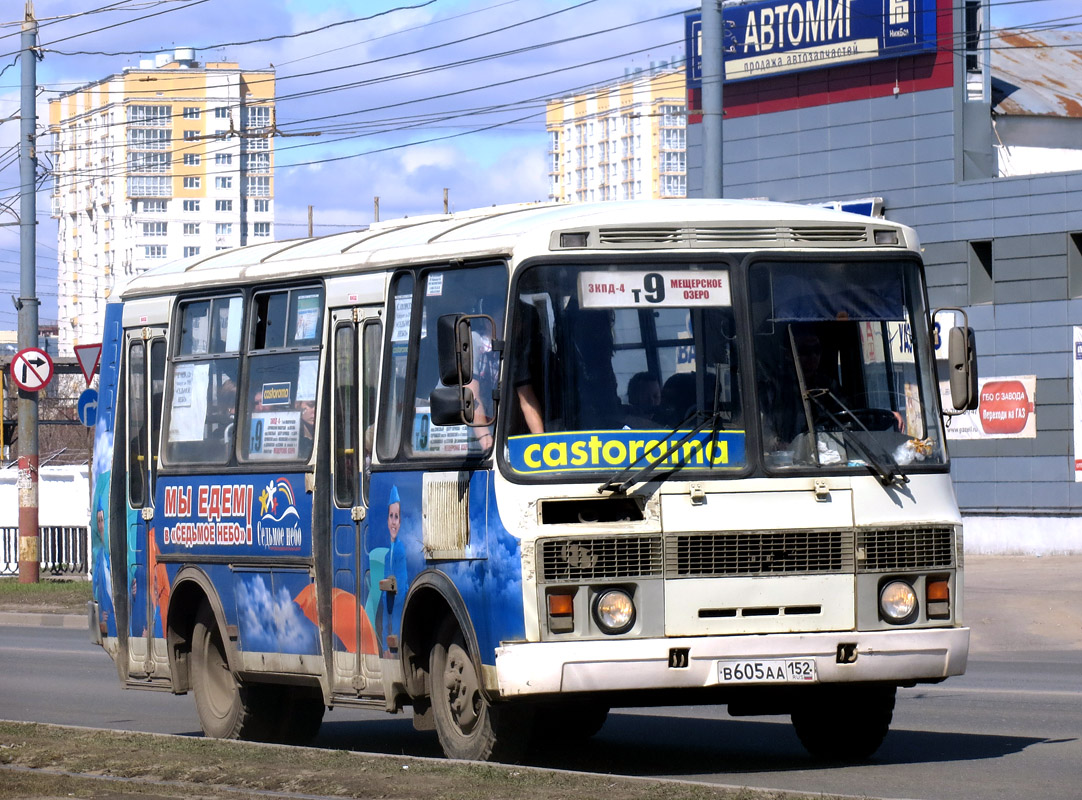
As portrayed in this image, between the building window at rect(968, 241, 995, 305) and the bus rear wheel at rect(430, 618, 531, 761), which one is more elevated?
the building window at rect(968, 241, 995, 305)

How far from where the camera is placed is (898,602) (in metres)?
9.13

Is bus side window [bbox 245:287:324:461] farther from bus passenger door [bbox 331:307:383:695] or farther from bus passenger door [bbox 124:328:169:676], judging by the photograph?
bus passenger door [bbox 124:328:169:676]

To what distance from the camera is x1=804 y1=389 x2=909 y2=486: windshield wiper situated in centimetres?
912

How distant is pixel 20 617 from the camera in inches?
998

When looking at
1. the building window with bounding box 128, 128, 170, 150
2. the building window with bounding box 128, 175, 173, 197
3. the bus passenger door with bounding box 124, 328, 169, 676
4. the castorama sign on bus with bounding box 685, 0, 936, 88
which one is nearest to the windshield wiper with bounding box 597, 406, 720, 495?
the bus passenger door with bounding box 124, 328, 169, 676

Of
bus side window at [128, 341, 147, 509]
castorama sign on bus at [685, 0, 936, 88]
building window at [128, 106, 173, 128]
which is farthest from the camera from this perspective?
building window at [128, 106, 173, 128]

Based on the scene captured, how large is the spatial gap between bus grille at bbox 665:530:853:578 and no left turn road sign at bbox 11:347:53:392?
66.0ft

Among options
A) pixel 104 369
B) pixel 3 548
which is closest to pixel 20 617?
pixel 3 548

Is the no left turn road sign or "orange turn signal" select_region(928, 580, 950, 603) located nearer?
"orange turn signal" select_region(928, 580, 950, 603)

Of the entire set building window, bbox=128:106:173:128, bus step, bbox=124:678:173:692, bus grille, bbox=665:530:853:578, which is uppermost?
building window, bbox=128:106:173:128

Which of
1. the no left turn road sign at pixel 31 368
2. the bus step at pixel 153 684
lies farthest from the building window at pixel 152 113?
the bus step at pixel 153 684

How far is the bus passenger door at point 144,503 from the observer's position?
12.2 m

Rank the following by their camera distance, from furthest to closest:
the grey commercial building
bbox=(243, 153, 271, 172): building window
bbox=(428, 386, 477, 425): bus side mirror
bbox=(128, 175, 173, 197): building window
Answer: bbox=(243, 153, 271, 172): building window < bbox=(128, 175, 173, 197): building window < the grey commercial building < bbox=(428, 386, 477, 425): bus side mirror

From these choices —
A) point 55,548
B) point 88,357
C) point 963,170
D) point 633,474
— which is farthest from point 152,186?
point 633,474
